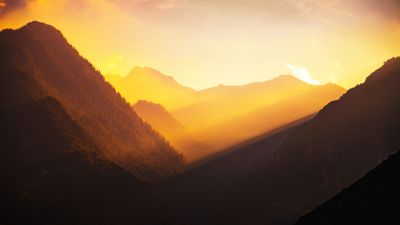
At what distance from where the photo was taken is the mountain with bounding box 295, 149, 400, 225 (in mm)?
83438

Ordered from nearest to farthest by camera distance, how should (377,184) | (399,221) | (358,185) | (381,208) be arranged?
(399,221) → (381,208) → (377,184) → (358,185)

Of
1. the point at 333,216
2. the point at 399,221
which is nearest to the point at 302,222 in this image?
the point at 333,216

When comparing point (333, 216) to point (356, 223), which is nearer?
point (356, 223)

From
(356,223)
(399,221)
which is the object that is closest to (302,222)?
(356,223)

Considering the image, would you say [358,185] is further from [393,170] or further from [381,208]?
[381,208]

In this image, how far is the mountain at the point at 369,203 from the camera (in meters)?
83.4

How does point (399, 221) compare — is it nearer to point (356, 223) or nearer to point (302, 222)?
point (356, 223)

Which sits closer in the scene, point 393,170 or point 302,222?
point 393,170

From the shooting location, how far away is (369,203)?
89.4 meters

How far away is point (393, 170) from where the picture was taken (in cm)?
9594

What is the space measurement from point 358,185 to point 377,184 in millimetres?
6801

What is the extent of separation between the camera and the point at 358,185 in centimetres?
10044

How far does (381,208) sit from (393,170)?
14.2 metres

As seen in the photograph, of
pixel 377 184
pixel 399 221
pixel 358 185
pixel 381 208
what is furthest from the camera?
pixel 358 185
